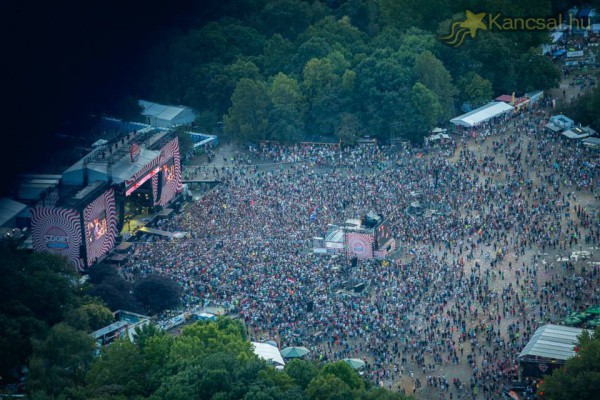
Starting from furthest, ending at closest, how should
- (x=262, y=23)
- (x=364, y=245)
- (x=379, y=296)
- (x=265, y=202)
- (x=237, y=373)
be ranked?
(x=262, y=23) < (x=265, y=202) < (x=364, y=245) < (x=379, y=296) < (x=237, y=373)

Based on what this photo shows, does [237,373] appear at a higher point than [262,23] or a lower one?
lower

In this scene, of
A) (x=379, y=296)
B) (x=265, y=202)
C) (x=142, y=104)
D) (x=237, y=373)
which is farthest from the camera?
(x=142, y=104)

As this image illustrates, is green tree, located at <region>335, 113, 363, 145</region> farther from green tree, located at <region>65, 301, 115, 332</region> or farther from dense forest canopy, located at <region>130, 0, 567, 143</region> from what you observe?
green tree, located at <region>65, 301, 115, 332</region>

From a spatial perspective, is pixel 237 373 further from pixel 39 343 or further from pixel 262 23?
pixel 262 23

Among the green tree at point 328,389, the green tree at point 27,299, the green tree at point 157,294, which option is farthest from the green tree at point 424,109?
the green tree at point 328,389

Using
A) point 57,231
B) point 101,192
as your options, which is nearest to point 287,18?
point 101,192

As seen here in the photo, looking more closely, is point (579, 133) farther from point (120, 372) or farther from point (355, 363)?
point (120, 372)

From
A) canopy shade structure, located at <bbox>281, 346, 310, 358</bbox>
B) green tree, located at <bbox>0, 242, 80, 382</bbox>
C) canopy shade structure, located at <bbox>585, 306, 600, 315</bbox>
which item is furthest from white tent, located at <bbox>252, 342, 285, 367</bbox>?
canopy shade structure, located at <bbox>585, 306, 600, 315</bbox>

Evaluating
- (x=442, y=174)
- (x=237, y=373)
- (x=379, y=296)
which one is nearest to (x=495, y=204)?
(x=442, y=174)
